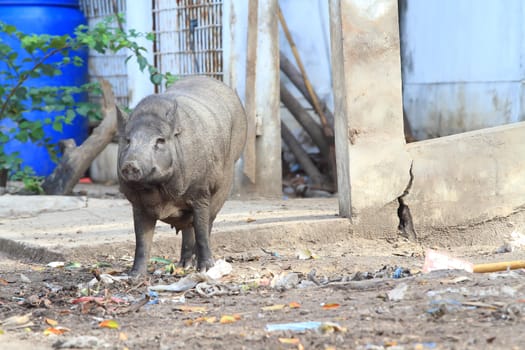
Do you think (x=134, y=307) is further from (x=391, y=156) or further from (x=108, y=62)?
(x=108, y=62)

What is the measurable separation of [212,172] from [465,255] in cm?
210

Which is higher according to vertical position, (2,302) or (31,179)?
(31,179)

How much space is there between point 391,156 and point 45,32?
5.31 meters

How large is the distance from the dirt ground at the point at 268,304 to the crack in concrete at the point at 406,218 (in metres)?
0.60

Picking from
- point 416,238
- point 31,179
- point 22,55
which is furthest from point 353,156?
point 22,55

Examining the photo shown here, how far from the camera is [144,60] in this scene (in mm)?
9602

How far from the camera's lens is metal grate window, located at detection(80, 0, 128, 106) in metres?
11.8

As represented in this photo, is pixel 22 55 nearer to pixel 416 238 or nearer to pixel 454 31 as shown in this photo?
pixel 454 31

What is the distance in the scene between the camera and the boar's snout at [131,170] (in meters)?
5.76

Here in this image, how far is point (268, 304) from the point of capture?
17.8 ft

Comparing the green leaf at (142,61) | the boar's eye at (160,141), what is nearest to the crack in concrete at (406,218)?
the boar's eye at (160,141)

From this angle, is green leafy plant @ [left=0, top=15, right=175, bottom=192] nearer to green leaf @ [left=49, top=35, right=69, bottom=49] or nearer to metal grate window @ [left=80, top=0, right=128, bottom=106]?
green leaf @ [left=49, top=35, right=69, bottom=49]

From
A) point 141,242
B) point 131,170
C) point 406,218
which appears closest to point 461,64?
point 406,218

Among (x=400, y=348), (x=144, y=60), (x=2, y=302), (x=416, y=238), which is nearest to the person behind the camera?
(x=400, y=348)
